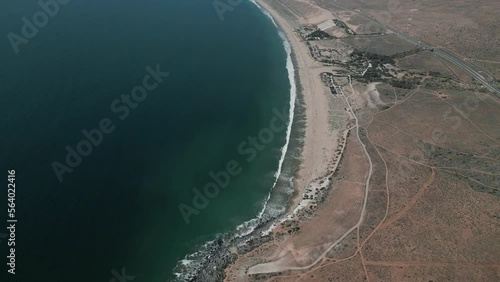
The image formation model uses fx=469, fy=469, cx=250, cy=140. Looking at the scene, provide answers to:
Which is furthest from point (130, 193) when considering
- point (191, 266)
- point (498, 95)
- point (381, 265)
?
point (498, 95)

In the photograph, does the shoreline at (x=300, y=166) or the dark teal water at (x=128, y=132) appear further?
the dark teal water at (x=128, y=132)

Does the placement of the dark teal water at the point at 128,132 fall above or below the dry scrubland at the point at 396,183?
above

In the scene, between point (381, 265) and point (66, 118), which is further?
point (66, 118)

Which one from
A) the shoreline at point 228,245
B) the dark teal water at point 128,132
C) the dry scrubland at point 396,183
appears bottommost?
the dry scrubland at point 396,183

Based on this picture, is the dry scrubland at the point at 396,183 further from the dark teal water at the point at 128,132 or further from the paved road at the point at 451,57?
the dark teal water at the point at 128,132

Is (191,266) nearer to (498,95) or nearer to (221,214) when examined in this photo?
(221,214)

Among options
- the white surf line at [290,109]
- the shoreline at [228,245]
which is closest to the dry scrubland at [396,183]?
the shoreline at [228,245]

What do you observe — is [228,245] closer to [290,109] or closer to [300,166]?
[300,166]
